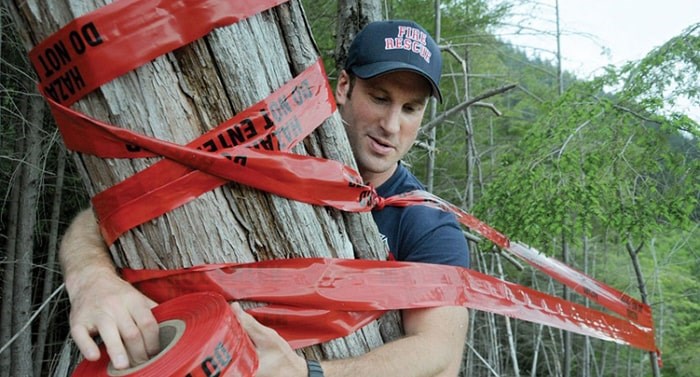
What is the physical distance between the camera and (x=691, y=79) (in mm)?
5234

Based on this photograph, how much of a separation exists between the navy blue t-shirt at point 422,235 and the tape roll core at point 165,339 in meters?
0.86

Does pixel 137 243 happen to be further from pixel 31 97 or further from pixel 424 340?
pixel 31 97

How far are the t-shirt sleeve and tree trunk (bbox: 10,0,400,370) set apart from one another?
1.64ft

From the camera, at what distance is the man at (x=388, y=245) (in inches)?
44.4

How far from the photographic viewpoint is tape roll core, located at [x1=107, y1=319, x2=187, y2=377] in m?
1.00

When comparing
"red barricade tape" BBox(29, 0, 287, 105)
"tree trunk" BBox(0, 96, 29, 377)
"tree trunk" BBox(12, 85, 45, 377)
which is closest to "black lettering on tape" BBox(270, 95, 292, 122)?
"red barricade tape" BBox(29, 0, 287, 105)

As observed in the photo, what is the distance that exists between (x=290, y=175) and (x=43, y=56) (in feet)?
1.79

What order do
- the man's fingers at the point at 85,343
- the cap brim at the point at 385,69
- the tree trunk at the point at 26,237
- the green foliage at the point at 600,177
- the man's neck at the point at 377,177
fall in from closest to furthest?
the man's fingers at the point at 85,343
the cap brim at the point at 385,69
the man's neck at the point at 377,177
the green foliage at the point at 600,177
the tree trunk at the point at 26,237

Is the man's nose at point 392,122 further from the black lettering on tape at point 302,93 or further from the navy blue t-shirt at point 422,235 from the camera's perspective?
the black lettering on tape at point 302,93

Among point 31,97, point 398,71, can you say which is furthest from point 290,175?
point 31,97

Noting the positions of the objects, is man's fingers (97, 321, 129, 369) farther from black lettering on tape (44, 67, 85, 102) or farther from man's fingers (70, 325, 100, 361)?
black lettering on tape (44, 67, 85, 102)

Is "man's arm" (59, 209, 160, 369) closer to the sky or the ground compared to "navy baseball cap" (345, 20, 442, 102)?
closer to the ground

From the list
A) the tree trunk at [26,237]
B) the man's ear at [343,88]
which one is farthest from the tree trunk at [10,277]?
the man's ear at [343,88]

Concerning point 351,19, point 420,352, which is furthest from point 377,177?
point 351,19
